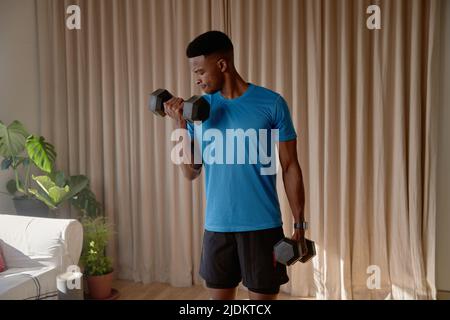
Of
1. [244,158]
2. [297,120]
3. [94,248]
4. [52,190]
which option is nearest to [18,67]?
[52,190]

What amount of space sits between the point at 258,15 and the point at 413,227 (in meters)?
1.62

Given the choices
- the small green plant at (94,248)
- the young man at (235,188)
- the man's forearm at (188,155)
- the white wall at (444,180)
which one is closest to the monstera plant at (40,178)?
the small green plant at (94,248)

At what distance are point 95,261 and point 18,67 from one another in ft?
4.76

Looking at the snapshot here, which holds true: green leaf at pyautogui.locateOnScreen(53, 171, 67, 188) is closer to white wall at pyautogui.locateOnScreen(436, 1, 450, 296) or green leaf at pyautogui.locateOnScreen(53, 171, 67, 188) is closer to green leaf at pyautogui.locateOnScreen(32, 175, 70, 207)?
green leaf at pyautogui.locateOnScreen(32, 175, 70, 207)

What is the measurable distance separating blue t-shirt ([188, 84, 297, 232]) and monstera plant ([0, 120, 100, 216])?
5.63 feet

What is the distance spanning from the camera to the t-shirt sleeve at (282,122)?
1555 mm

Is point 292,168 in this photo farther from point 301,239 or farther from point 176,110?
point 176,110

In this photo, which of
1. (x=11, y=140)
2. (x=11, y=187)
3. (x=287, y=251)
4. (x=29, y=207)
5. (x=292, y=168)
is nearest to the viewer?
(x=287, y=251)

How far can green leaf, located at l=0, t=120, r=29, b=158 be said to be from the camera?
2.90 metres

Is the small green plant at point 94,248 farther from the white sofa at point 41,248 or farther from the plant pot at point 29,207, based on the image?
the white sofa at point 41,248

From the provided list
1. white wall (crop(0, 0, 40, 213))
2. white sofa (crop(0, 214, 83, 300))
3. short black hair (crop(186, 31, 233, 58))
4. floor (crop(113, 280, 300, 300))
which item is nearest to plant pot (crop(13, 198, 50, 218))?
white wall (crop(0, 0, 40, 213))

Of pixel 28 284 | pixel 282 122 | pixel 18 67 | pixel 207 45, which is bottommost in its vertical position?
pixel 28 284

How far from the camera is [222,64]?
1.54 m
